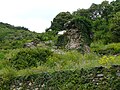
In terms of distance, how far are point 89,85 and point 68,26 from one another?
8428 mm

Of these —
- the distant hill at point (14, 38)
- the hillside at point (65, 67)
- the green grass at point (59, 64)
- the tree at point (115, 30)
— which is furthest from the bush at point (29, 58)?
the tree at point (115, 30)

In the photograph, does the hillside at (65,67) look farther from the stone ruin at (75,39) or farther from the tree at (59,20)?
the tree at (59,20)

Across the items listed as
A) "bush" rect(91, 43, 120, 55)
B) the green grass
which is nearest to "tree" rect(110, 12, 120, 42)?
"bush" rect(91, 43, 120, 55)

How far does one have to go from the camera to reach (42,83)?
8961 mm

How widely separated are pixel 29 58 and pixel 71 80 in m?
3.32

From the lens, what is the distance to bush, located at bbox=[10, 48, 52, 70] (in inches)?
443

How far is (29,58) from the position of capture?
11.6 metres

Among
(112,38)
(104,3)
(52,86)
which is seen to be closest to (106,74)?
(52,86)

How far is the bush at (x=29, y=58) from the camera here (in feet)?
36.9

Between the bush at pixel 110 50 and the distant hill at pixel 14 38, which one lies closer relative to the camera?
the bush at pixel 110 50

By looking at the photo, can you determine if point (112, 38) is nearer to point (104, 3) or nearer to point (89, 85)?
point (104, 3)

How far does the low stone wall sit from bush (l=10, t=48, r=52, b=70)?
1.71 m

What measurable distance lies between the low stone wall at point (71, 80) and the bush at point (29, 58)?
1.71 meters

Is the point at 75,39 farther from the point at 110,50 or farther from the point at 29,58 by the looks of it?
the point at 110,50
